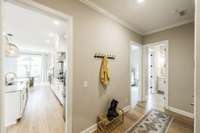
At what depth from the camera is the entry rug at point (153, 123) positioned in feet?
8.00

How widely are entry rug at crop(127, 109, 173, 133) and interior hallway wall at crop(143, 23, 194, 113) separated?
2.23ft

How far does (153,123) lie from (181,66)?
198cm

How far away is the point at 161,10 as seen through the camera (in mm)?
2650

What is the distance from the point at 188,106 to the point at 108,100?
2.45 meters

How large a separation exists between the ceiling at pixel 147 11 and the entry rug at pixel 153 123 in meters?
2.82

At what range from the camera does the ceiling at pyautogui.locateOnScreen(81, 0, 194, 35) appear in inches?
91.9

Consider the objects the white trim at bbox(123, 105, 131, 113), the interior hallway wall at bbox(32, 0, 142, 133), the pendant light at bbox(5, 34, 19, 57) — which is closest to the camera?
the interior hallway wall at bbox(32, 0, 142, 133)

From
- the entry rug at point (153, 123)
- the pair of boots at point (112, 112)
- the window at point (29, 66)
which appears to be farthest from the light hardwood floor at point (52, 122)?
the window at point (29, 66)

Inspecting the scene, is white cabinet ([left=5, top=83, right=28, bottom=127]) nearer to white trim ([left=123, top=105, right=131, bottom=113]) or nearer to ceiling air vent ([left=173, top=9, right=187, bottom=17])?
white trim ([left=123, top=105, right=131, bottom=113])

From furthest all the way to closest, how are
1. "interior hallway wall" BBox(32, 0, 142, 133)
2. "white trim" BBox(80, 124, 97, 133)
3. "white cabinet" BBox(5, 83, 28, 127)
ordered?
"white cabinet" BBox(5, 83, 28, 127) → "white trim" BBox(80, 124, 97, 133) → "interior hallway wall" BBox(32, 0, 142, 133)

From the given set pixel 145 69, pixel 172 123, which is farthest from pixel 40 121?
pixel 145 69

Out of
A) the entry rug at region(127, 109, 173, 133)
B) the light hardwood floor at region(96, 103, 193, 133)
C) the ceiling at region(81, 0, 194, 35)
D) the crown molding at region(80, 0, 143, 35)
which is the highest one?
the ceiling at region(81, 0, 194, 35)

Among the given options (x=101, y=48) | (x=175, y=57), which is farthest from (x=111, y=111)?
(x=175, y=57)

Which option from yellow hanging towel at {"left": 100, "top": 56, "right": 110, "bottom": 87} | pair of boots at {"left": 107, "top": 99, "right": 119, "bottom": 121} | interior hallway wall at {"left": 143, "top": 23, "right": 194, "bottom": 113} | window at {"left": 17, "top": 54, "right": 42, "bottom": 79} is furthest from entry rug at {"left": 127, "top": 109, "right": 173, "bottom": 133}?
window at {"left": 17, "top": 54, "right": 42, "bottom": 79}
